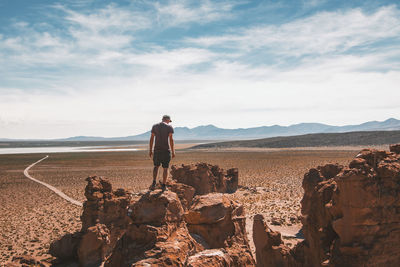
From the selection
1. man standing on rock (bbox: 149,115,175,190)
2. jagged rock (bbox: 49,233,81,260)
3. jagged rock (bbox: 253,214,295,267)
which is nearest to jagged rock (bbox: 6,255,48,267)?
jagged rock (bbox: 49,233,81,260)

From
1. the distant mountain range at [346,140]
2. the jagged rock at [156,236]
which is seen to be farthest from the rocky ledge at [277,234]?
the distant mountain range at [346,140]

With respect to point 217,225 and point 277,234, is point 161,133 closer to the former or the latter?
point 217,225

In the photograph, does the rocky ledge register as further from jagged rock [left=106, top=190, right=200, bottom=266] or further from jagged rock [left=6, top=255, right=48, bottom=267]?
jagged rock [left=6, top=255, right=48, bottom=267]

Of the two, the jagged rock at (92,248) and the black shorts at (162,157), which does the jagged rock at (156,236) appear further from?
the jagged rock at (92,248)

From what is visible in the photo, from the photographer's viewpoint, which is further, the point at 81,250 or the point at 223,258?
the point at 81,250

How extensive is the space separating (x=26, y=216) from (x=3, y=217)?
160 cm

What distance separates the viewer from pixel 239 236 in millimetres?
8766

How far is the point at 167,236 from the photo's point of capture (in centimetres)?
680

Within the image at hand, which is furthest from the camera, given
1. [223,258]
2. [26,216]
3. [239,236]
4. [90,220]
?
[26,216]

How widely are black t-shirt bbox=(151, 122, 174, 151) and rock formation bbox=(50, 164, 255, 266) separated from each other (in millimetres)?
1230

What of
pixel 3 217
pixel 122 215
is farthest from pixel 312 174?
pixel 3 217

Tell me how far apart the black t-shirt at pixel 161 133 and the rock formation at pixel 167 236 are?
1230 mm

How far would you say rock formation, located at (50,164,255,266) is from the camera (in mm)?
6098

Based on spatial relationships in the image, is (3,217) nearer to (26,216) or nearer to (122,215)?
(26,216)
